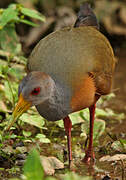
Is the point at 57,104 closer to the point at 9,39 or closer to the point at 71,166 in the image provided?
the point at 71,166

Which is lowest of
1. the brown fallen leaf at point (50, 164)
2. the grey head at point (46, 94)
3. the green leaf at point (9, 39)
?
the brown fallen leaf at point (50, 164)

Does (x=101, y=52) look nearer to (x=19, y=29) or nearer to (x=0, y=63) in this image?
(x=0, y=63)

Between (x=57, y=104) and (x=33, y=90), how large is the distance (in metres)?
0.36

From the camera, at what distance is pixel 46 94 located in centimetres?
372

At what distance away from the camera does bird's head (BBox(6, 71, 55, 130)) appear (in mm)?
3574

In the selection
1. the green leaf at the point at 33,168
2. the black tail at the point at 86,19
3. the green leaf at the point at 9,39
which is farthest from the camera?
the green leaf at the point at 9,39

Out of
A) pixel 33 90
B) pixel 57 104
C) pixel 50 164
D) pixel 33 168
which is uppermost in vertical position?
pixel 33 168

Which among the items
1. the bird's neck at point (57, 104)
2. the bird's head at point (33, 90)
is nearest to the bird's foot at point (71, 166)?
the bird's neck at point (57, 104)

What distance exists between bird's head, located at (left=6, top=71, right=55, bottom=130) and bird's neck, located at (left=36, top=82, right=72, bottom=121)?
89mm

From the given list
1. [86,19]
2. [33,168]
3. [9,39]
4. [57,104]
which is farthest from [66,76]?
[9,39]

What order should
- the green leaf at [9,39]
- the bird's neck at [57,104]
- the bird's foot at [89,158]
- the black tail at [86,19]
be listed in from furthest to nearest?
the green leaf at [9,39]
the black tail at [86,19]
the bird's foot at [89,158]
the bird's neck at [57,104]

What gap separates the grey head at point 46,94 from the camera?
3.59 m

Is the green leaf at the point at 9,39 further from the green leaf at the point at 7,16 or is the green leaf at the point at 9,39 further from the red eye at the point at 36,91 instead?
the red eye at the point at 36,91

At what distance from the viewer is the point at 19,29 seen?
8719mm
